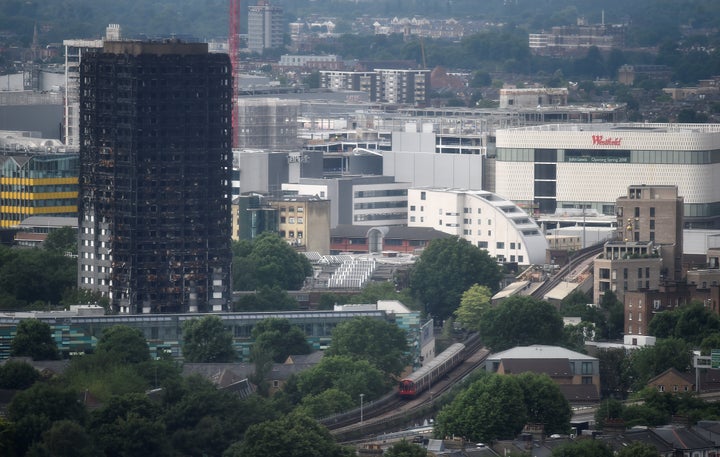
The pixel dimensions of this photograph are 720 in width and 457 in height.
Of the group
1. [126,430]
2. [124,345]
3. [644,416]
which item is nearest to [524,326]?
[124,345]

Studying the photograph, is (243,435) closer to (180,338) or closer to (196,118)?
(180,338)

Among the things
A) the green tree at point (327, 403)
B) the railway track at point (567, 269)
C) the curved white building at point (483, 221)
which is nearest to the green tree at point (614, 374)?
the green tree at point (327, 403)

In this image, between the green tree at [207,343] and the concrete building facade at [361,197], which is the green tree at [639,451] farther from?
the concrete building facade at [361,197]

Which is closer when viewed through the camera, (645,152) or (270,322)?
(270,322)

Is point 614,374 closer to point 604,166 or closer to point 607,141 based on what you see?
point 604,166

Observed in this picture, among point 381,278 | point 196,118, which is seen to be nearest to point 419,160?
point 381,278

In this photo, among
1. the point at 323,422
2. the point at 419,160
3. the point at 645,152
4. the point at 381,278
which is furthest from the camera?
the point at 419,160

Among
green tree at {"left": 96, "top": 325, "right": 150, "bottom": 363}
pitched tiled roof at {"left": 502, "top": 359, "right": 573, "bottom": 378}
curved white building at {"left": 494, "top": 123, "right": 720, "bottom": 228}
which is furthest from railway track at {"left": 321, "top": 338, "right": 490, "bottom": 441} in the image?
curved white building at {"left": 494, "top": 123, "right": 720, "bottom": 228}

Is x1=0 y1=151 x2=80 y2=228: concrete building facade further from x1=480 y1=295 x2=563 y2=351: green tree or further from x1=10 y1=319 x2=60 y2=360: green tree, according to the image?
x1=10 y1=319 x2=60 y2=360: green tree
